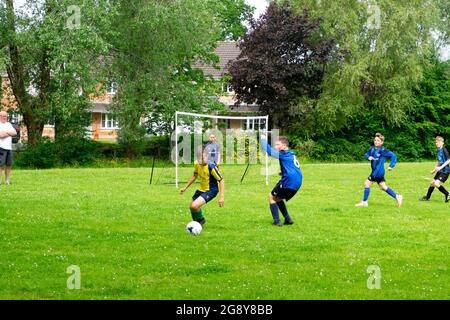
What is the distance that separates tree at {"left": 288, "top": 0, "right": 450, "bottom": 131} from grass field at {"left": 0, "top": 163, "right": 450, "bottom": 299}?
28.3 metres

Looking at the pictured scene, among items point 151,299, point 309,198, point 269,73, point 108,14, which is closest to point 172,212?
point 309,198

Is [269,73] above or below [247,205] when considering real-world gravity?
above

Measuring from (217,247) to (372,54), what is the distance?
40.7 meters

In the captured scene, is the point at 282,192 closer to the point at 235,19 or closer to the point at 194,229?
the point at 194,229

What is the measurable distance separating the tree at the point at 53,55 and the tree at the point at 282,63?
1175 cm

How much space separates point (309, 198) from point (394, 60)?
32509 millimetres

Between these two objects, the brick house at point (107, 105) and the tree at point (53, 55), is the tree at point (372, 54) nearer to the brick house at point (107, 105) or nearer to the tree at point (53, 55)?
the brick house at point (107, 105)

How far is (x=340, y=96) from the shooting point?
5066 centimetres

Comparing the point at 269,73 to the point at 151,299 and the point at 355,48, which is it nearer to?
the point at 355,48

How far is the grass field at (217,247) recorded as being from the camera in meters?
10.2

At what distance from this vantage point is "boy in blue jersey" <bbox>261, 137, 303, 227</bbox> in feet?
51.0

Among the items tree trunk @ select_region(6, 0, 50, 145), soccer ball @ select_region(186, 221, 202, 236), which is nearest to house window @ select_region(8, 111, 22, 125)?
tree trunk @ select_region(6, 0, 50, 145)

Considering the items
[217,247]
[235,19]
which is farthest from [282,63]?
[217,247]

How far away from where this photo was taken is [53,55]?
37.5 metres
